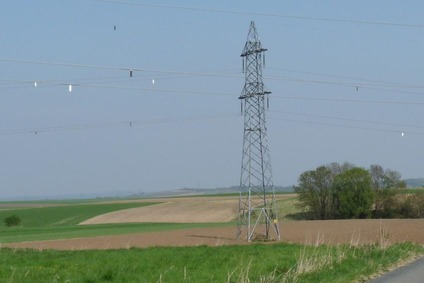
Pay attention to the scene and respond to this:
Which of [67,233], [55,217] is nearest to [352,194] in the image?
[67,233]

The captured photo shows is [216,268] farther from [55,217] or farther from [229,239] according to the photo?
Answer: [55,217]

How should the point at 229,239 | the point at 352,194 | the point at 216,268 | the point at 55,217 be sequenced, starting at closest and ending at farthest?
the point at 216,268, the point at 229,239, the point at 352,194, the point at 55,217

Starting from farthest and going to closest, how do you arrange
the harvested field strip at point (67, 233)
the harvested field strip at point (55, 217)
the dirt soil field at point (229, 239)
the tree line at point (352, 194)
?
the harvested field strip at point (55, 217), the tree line at point (352, 194), the harvested field strip at point (67, 233), the dirt soil field at point (229, 239)

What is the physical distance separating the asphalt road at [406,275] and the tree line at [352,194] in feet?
230

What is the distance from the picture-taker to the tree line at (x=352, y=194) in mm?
93500

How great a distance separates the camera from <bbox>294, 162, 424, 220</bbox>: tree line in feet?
307

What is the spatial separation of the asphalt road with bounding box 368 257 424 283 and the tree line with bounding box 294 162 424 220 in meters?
70.0

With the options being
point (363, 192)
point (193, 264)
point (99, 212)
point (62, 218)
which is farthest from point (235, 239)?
point (99, 212)

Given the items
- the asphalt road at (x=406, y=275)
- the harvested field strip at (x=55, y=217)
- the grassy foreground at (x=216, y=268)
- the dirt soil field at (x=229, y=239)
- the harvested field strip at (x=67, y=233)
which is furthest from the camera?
the harvested field strip at (x=55, y=217)

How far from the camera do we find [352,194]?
308 feet

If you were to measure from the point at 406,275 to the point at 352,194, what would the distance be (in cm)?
7429

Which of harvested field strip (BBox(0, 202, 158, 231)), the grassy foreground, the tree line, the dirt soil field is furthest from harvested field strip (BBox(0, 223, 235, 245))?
the grassy foreground

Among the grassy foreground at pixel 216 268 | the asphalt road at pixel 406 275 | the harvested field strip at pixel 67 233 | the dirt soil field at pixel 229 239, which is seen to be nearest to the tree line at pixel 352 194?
the harvested field strip at pixel 67 233

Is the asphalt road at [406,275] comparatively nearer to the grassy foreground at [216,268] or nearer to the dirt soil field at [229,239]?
the grassy foreground at [216,268]
